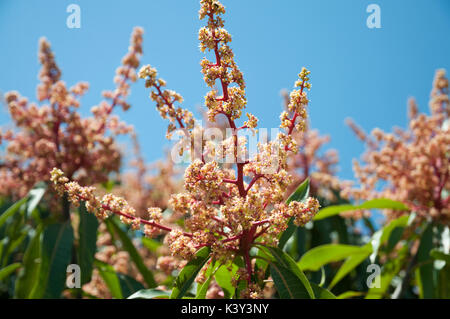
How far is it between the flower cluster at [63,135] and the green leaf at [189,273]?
191 cm

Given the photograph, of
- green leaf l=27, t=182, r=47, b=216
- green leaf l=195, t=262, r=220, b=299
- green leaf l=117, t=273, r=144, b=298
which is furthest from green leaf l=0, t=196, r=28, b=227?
green leaf l=195, t=262, r=220, b=299

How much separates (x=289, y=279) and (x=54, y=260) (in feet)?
6.29

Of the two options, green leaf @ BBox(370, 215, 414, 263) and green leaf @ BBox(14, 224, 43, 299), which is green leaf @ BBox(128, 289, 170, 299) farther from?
green leaf @ BBox(370, 215, 414, 263)

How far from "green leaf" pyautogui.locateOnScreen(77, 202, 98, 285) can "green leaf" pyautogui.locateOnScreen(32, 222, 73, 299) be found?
164 mm

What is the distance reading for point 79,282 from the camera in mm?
2723

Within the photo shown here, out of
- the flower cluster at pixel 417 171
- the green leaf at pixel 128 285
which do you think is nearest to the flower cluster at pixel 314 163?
the flower cluster at pixel 417 171

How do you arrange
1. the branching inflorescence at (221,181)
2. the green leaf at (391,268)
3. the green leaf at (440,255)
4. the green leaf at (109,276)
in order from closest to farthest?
the branching inflorescence at (221,181) < the green leaf at (440,255) < the green leaf at (109,276) < the green leaf at (391,268)

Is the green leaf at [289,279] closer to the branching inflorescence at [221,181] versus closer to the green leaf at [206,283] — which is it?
the branching inflorescence at [221,181]

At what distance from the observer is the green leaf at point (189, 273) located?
71.2 inches

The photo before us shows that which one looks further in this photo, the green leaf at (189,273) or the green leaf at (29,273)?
the green leaf at (29,273)

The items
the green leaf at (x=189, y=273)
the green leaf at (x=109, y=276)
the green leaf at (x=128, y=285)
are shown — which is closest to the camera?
the green leaf at (x=189, y=273)

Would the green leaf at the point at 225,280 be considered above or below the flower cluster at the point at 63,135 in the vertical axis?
below
